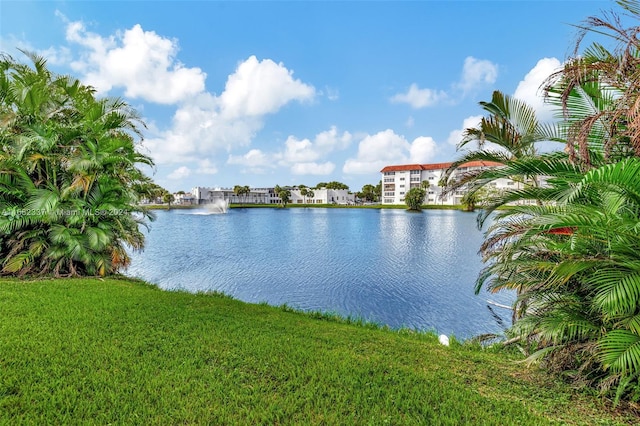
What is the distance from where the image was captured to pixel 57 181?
8.40 m

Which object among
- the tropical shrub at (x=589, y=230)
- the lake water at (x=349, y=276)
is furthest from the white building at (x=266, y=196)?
the tropical shrub at (x=589, y=230)

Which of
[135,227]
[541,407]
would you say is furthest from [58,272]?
[541,407]

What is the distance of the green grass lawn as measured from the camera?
271cm

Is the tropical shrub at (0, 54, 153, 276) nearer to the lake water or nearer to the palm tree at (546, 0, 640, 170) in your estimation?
the lake water

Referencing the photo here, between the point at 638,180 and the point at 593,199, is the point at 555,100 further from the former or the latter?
the point at 638,180

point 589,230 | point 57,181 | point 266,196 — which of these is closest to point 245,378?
point 589,230

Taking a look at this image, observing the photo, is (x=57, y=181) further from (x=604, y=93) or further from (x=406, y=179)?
(x=406, y=179)

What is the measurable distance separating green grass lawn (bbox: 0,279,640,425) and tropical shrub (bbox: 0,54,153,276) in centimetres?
323

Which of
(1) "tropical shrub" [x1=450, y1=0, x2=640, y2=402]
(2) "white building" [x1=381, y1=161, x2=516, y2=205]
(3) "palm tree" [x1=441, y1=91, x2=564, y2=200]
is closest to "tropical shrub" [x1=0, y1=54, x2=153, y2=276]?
(3) "palm tree" [x1=441, y1=91, x2=564, y2=200]

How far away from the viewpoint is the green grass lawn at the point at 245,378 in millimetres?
2709

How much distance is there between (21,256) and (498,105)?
10751mm

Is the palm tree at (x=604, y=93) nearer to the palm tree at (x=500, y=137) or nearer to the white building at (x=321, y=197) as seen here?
the palm tree at (x=500, y=137)

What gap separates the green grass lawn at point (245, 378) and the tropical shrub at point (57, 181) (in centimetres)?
323

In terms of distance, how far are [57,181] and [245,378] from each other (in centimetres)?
840
